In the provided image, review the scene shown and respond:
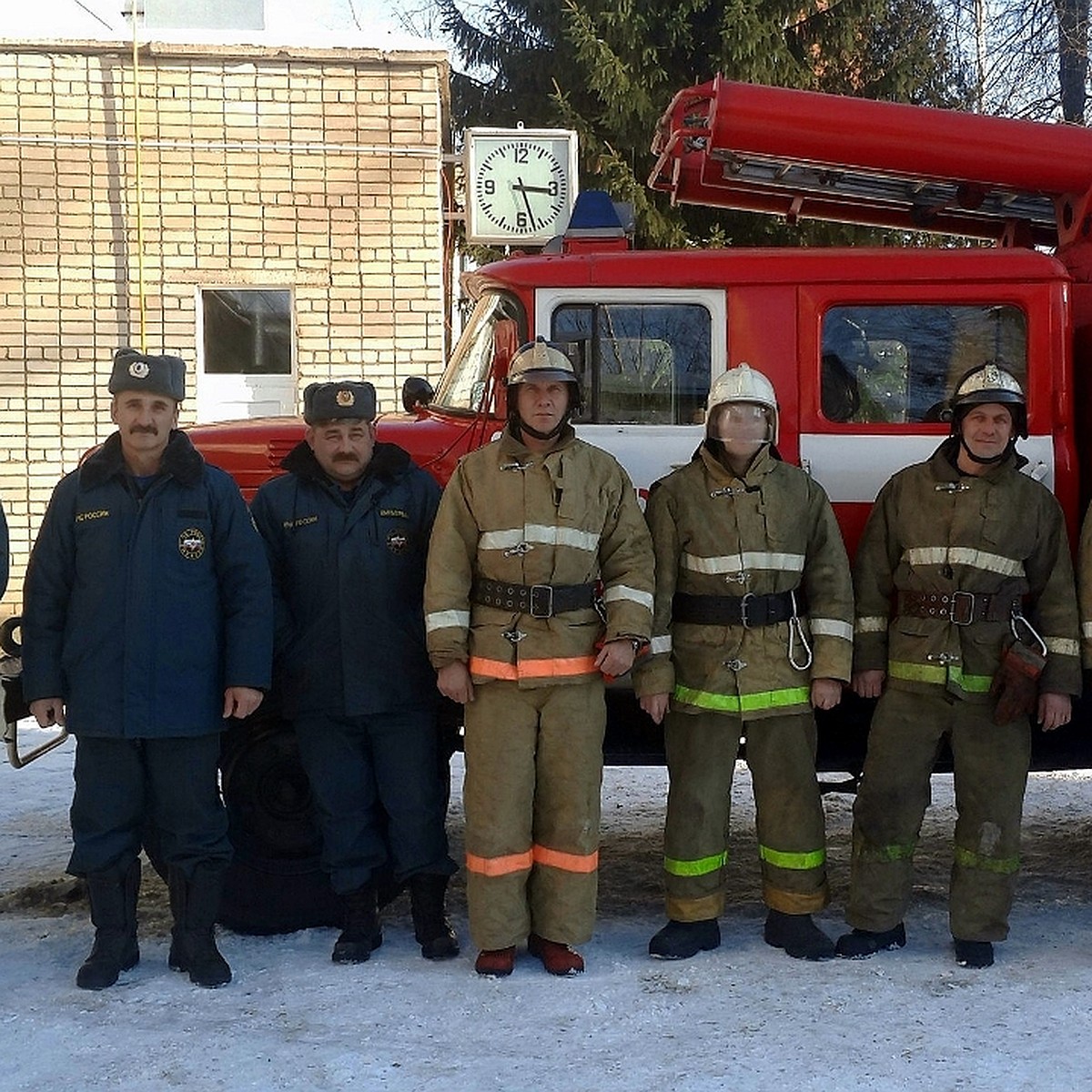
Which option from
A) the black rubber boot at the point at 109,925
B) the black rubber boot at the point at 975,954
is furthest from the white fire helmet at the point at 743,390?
the black rubber boot at the point at 109,925

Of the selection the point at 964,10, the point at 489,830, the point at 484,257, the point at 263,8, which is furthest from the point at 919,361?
the point at 964,10

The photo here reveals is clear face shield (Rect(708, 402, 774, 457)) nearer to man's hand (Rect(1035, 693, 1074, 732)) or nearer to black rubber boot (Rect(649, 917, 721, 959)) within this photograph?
man's hand (Rect(1035, 693, 1074, 732))

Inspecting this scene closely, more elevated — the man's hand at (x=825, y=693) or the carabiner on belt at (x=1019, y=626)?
the carabiner on belt at (x=1019, y=626)

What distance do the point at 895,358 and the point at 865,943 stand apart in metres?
2.04

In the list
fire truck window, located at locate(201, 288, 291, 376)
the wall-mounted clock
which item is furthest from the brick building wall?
the wall-mounted clock

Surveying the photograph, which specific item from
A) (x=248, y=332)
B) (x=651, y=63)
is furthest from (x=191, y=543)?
(x=651, y=63)

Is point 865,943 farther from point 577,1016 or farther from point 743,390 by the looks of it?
point 743,390

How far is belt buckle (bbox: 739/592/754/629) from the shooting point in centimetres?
448

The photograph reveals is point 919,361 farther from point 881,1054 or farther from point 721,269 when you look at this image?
point 881,1054

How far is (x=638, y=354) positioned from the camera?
487cm

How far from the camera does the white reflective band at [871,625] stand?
4598 mm

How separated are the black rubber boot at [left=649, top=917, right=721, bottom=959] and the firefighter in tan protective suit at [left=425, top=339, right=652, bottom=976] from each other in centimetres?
28

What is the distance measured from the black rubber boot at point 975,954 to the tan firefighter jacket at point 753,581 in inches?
38.0

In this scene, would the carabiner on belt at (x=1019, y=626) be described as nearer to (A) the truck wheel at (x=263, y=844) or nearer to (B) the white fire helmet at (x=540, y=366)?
(B) the white fire helmet at (x=540, y=366)
